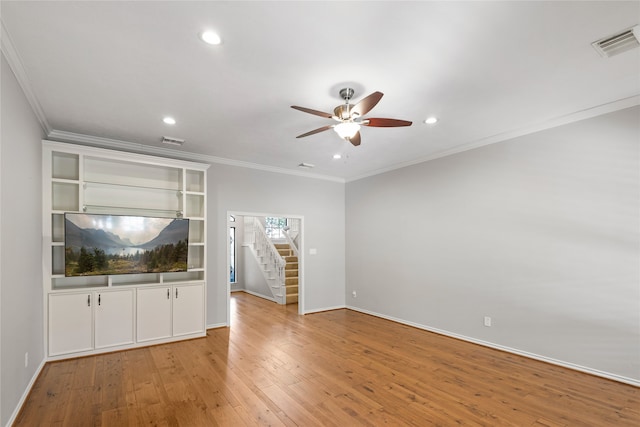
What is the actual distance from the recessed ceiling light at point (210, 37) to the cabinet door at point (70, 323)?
3845 millimetres

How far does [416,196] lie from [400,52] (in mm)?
3573

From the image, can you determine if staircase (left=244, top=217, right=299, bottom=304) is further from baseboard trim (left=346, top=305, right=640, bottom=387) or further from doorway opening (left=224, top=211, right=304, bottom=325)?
baseboard trim (left=346, top=305, right=640, bottom=387)

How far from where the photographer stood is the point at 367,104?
2.71 metres

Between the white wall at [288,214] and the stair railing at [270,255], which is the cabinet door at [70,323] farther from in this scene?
the stair railing at [270,255]

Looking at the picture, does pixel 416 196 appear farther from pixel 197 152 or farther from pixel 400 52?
pixel 197 152

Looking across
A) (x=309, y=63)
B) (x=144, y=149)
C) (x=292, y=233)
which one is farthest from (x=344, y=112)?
(x=292, y=233)

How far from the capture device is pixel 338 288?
23.4 ft

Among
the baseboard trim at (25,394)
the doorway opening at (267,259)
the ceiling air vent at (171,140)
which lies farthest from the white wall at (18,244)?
the doorway opening at (267,259)

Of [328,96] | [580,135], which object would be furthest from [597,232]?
[328,96]

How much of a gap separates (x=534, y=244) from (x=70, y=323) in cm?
628

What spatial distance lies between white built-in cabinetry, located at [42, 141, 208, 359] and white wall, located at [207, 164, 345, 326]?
314 millimetres

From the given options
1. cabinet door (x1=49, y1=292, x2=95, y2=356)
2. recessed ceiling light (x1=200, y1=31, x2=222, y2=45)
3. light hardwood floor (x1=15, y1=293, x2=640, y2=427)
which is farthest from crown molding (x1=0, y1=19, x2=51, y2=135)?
light hardwood floor (x1=15, y1=293, x2=640, y2=427)

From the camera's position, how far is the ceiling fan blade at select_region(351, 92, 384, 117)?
254 cm

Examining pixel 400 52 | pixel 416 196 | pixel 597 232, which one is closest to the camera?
pixel 400 52
